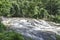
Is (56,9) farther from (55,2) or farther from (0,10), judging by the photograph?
(0,10)

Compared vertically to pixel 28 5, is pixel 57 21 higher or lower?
lower

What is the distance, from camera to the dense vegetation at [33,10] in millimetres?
19516

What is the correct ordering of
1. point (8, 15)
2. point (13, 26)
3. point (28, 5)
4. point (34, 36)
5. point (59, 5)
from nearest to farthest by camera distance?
point (34, 36)
point (13, 26)
point (8, 15)
point (28, 5)
point (59, 5)

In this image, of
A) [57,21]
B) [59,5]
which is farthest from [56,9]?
[57,21]

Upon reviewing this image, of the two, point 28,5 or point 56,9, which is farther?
point 56,9

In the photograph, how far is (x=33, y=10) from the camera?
20.2m

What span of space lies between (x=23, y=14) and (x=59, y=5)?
3.81m

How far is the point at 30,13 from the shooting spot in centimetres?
2027

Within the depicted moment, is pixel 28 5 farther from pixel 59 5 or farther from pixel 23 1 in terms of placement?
pixel 59 5

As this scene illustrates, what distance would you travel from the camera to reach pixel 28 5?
20219 millimetres

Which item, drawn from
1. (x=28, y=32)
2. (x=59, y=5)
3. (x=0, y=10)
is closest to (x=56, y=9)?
(x=59, y=5)

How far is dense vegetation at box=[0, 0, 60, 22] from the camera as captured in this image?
19516 millimetres

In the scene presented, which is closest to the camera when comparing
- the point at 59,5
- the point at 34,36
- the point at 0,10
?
the point at 34,36

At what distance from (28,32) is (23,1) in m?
7.07
